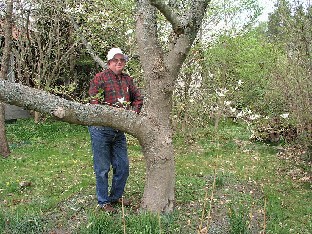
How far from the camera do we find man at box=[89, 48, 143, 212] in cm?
549

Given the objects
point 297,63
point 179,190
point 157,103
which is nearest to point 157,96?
point 157,103

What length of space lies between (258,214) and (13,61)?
13596mm

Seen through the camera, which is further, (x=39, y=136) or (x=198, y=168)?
(x=39, y=136)

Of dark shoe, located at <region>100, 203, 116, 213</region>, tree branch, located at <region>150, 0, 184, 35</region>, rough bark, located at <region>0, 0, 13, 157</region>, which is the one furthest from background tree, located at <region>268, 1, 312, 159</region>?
rough bark, located at <region>0, 0, 13, 157</region>

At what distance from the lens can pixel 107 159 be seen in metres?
5.59

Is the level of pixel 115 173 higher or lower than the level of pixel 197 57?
lower

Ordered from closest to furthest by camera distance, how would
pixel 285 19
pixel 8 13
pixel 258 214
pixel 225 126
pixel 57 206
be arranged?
pixel 258 214
pixel 57 206
pixel 285 19
pixel 8 13
pixel 225 126

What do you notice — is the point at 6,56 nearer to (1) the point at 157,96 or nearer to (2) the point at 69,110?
(1) the point at 157,96

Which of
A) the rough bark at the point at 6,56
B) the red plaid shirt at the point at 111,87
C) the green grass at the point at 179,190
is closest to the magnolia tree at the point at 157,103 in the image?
the green grass at the point at 179,190

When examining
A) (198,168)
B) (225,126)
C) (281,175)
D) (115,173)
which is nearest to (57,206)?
(115,173)

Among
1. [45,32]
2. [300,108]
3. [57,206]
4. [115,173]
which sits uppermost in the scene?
[45,32]

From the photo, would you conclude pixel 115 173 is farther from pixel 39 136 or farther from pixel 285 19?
pixel 39 136

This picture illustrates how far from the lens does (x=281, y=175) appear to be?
837 cm

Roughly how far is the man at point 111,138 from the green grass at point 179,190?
327 millimetres
